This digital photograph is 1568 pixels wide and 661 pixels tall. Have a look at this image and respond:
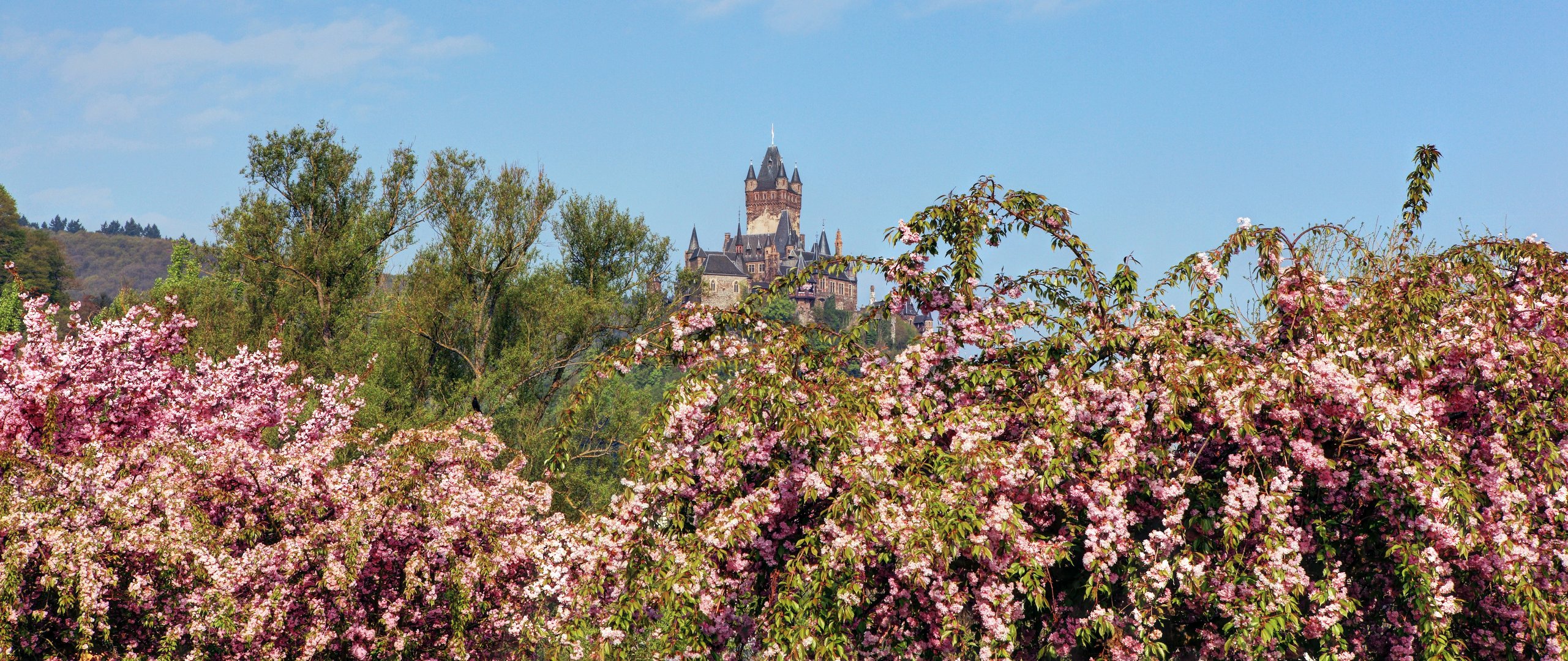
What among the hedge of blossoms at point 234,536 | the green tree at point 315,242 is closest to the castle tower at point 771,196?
the green tree at point 315,242

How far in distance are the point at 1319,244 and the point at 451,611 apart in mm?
19282

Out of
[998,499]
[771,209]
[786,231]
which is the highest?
[771,209]

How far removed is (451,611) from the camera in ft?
36.1

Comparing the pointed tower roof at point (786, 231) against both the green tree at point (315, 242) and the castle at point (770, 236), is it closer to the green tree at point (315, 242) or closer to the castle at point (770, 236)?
the castle at point (770, 236)

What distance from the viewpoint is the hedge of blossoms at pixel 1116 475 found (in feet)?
24.6

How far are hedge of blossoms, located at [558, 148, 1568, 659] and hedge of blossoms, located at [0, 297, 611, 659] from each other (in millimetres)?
1565

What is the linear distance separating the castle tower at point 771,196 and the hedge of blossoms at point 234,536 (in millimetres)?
158817

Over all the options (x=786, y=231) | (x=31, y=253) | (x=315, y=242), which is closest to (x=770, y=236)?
(x=786, y=231)

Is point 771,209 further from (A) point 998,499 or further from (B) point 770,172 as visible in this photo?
(A) point 998,499

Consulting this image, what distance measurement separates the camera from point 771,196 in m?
171

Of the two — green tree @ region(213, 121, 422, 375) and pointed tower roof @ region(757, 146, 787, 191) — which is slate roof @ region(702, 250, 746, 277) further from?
green tree @ region(213, 121, 422, 375)

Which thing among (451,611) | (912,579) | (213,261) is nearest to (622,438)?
(213,261)

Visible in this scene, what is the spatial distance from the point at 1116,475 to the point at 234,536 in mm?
7191

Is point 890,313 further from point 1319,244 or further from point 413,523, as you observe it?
point 1319,244
